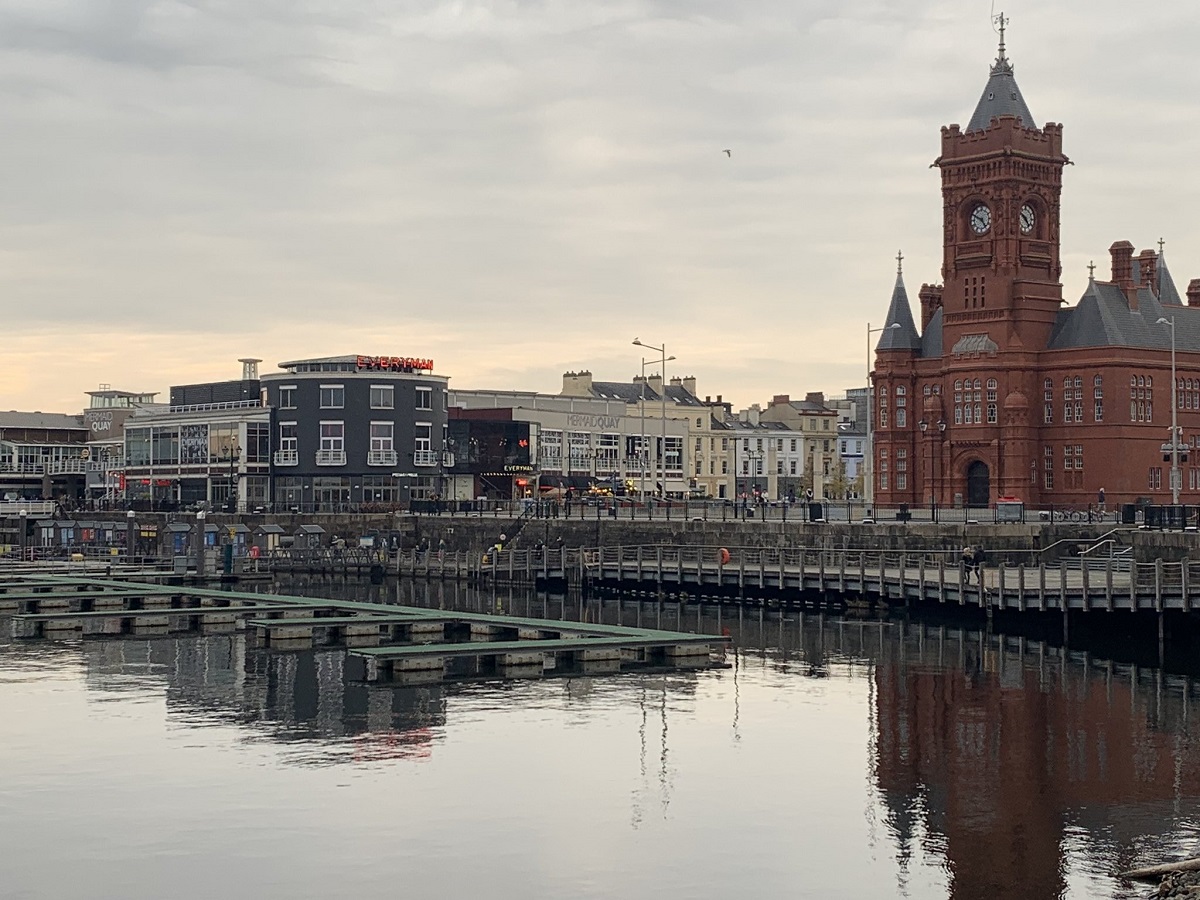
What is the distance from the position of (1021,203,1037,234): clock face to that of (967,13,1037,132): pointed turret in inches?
218

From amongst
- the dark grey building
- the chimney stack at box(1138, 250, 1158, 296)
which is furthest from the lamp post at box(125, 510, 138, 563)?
the chimney stack at box(1138, 250, 1158, 296)

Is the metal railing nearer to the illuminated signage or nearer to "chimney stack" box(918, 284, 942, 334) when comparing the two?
the illuminated signage

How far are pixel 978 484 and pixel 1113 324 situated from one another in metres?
13.8

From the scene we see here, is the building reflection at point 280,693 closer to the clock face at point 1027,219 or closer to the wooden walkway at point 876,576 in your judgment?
the wooden walkway at point 876,576

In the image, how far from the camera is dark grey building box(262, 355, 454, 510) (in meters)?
122

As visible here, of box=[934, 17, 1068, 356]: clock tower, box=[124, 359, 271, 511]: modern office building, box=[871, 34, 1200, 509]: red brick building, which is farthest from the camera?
box=[124, 359, 271, 511]: modern office building

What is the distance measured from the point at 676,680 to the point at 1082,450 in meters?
61.4

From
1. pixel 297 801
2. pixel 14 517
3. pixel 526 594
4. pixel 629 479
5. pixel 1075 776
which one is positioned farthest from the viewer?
pixel 629 479

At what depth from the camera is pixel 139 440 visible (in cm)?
13762

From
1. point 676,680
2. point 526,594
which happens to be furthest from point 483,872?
point 526,594

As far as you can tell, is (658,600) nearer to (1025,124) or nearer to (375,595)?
(375,595)

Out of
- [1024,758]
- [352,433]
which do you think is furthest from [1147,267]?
[1024,758]

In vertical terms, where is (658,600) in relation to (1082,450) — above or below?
below

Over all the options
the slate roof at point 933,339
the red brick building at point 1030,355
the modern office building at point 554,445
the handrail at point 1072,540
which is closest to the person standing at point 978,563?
the handrail at point 1072,540
